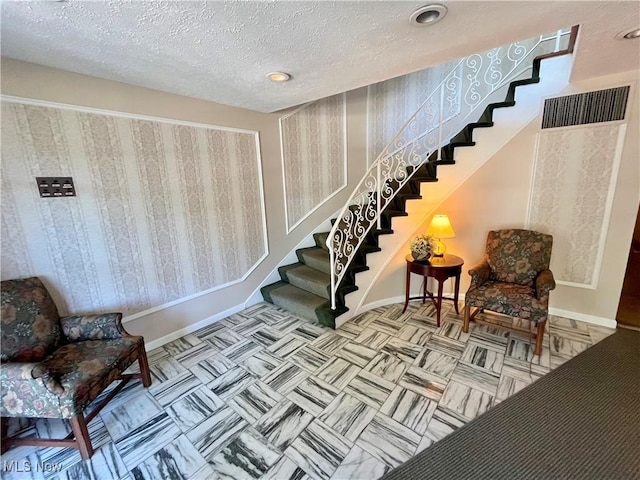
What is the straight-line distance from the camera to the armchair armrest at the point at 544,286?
236 cm

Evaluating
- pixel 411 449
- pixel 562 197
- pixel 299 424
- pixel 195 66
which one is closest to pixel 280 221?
pixel 195 66

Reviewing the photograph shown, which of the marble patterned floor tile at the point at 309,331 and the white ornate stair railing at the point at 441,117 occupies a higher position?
the white ornate stair railing at the point at 441,117

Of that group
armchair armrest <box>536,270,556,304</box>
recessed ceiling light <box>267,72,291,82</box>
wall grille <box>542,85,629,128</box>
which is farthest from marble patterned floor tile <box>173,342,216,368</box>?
wall grille <box>542,85,629,128</box>

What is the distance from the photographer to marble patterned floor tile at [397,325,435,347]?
2633 mm

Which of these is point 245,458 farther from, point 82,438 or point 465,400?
point 465,400

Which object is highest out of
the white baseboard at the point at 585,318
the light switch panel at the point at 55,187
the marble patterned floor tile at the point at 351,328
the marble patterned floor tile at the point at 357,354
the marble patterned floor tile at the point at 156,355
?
the light switch panel at the point at 55,187

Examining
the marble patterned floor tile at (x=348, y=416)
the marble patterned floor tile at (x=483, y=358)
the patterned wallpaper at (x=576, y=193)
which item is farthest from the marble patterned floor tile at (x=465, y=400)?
the patterned wallpaper at (x=576, y=193)

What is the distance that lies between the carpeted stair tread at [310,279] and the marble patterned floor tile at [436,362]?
1157 millimetres

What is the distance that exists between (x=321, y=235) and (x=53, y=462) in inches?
123

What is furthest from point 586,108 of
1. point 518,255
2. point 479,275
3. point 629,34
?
point 479,275

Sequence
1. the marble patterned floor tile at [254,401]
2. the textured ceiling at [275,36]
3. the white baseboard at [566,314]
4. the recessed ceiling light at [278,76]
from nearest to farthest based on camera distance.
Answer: the textured ceiling at [275,36] → the marble patterned floor tile at [254,401] → the recessed ceiling light at [278,76] → the white baseboard at [566,314]

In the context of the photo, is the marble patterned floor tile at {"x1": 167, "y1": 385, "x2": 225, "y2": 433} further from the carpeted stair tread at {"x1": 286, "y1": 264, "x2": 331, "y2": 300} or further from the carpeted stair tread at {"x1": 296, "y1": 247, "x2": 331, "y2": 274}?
the carpeted stair tread at {"x1": 296, "y1": 247, "x2": 331, "y2": 274}

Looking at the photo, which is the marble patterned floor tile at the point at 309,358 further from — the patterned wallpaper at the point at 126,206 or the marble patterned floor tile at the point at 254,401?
the patterned wallpaper at the point at 126,206

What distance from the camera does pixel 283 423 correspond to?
179cm
